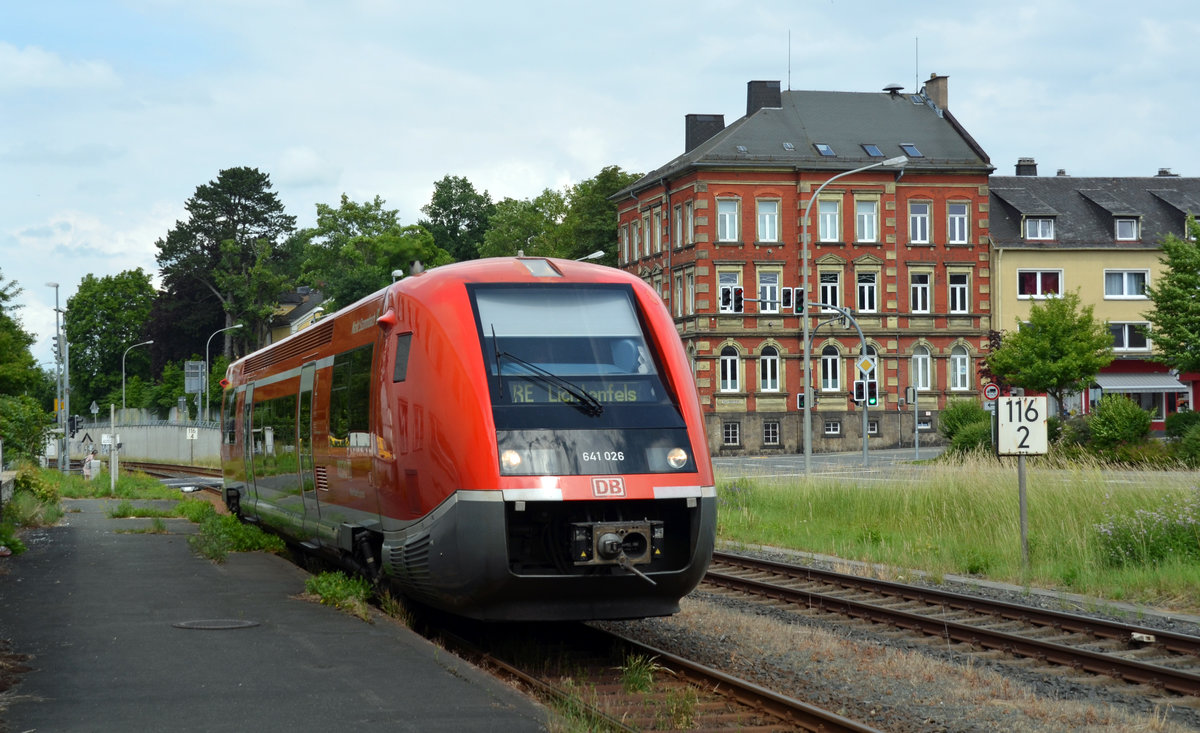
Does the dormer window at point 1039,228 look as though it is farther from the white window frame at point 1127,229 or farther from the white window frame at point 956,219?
the white window frame at point 956,219

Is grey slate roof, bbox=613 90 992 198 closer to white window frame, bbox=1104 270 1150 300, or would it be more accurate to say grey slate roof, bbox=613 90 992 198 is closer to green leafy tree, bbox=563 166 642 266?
green leafy tree, bbox=563 166 642 266

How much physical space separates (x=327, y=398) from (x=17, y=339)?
113 ft

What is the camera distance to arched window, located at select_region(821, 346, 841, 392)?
6375cm

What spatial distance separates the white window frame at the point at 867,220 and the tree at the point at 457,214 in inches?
1846

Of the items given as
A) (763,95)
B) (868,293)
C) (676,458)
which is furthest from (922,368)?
(676,458)

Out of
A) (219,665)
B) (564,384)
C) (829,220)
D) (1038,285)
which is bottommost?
(219,665)

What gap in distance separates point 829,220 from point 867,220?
1843 mm

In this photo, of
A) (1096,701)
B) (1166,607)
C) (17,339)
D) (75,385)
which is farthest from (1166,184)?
(75,385)

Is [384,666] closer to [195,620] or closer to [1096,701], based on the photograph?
[195,620]

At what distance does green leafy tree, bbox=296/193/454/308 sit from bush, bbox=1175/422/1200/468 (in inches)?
1892

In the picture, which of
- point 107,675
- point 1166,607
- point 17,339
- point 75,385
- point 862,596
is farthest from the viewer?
point 75,385

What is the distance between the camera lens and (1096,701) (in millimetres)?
9602

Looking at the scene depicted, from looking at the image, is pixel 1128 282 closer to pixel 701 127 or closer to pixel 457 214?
pixel 701 127

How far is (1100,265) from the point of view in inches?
2680
